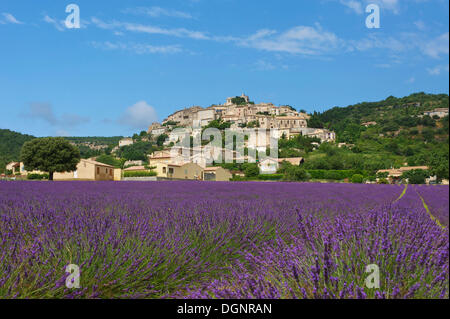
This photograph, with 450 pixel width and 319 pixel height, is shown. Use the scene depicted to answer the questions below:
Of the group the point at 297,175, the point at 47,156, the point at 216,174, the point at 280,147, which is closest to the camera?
the point at 297,175

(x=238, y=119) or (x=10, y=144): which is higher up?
(x=238, y=119)

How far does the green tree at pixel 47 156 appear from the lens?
27.2 metres

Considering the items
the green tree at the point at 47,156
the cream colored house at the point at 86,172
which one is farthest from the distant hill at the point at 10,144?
the cream colored house at the point at 86,172

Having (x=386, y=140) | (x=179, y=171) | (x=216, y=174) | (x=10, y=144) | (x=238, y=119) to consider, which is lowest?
(x=216, y=174)

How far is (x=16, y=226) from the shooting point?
8.09 ft

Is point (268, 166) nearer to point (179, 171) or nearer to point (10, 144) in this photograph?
point (179, 171)

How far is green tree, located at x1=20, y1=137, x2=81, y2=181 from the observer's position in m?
27.2

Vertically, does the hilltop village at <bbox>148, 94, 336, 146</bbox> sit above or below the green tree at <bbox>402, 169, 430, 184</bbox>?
above

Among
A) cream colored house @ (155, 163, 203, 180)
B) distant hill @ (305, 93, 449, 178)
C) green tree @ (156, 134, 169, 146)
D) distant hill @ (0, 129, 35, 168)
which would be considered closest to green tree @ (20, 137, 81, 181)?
distant hill @ (0, 129, 35, 168)

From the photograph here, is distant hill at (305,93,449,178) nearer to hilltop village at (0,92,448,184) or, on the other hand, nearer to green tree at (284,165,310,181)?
hilltop village at (0,92,448,184)

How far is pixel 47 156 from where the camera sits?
27.5 meters

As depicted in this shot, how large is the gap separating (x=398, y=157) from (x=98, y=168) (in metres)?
26.5

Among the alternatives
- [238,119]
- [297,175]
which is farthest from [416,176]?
[238,119]

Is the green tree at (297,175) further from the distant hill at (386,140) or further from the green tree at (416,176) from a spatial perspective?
the green tree at (416,176)
